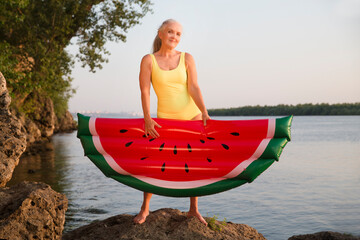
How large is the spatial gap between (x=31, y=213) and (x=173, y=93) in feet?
7.53

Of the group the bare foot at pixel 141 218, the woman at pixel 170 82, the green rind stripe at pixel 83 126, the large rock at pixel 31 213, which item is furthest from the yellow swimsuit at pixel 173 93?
the large rock at pixel 31 213

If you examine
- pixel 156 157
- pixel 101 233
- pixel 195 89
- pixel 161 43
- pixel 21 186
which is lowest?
pixel 101 233

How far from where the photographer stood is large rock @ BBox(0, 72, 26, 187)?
5930mm

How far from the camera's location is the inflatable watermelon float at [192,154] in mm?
5113

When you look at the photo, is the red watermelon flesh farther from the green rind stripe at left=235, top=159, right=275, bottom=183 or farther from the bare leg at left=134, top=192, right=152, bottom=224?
the bare leg at left=134, top=192, right=152, bottom=224

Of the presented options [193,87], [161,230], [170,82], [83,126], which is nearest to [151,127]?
[170,82]

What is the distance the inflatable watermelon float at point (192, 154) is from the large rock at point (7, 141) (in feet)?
4.71

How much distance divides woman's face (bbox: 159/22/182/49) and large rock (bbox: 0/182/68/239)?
2.51 m

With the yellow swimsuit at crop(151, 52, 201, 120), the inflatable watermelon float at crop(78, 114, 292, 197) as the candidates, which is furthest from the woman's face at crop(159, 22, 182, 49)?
the inflatable watermelon float at crop(78, 114, 292, 197)

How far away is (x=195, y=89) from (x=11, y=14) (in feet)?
55.7

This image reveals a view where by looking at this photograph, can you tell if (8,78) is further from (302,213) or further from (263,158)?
(263,158)

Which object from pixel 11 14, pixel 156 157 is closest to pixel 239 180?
pixel 156 157

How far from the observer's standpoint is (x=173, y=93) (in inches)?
204

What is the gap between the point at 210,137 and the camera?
5.24 m
